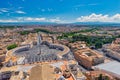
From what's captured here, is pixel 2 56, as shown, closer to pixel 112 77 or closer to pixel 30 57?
pixel 30 57

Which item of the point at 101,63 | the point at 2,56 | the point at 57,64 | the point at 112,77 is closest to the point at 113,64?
the point at 101,63

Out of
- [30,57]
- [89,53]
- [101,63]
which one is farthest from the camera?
[89,53]

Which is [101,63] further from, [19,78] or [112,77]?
[19,78]

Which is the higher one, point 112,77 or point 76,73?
point 76,73

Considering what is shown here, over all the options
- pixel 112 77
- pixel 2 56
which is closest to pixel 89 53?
pixel 112 77

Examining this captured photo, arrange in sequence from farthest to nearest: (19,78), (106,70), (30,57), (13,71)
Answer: (30,57) → (106,70) → (13,71) → (19,78)

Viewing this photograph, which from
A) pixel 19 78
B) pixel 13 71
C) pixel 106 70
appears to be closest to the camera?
pixel 19 78

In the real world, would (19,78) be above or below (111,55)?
above

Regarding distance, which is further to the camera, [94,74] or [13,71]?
[94,74]

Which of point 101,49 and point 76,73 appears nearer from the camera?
point 76,73

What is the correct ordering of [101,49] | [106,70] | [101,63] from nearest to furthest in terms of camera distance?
1. [106,70]
2. [101,63]
3. [101,49]
